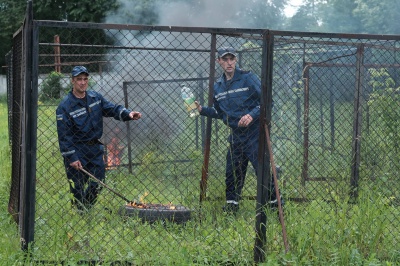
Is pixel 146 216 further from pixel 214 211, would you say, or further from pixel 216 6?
pixel 216 6

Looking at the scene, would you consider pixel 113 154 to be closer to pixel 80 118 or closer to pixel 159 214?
pixel 80 118

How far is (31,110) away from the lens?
5.05m

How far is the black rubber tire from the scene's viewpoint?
666cm

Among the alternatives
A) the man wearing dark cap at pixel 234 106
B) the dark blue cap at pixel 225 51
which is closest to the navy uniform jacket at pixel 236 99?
the man wearing dark cap at pixel 234 106

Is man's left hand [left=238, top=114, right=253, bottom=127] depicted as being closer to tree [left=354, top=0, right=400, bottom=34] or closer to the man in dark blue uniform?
the man in dark blue uniform

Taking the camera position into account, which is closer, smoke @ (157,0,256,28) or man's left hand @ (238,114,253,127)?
man's left hand @ (238,114,253,127)

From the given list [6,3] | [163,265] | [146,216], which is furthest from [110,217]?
[6,3]

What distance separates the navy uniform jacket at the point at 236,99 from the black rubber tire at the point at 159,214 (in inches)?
42.3

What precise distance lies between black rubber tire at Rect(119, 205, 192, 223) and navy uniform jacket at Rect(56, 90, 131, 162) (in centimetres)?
92

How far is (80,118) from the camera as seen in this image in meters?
7.27

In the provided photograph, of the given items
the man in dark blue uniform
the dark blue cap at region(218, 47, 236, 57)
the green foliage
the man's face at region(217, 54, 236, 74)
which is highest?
the dark blue cap at region(218, 47, 236, 57)

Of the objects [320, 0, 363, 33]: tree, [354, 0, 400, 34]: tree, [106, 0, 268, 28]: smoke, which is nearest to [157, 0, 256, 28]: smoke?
[106, 0, 268, 28]: smoke

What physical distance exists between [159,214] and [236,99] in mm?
1577

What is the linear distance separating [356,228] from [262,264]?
92cm
